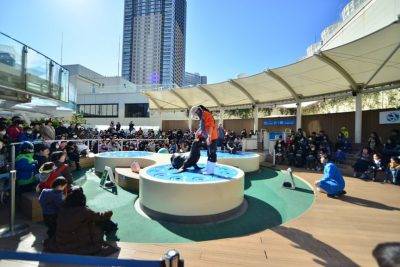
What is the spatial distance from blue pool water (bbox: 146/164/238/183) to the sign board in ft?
28.5

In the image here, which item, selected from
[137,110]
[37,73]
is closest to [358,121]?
[37,73]

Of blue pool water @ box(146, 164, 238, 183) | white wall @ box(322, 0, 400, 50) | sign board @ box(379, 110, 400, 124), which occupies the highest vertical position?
white wall @ box(322, 0, 400, 50)

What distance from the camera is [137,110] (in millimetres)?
33906

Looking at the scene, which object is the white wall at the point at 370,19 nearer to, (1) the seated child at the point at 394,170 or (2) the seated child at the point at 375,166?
(2) the seated child at the point at 375,166

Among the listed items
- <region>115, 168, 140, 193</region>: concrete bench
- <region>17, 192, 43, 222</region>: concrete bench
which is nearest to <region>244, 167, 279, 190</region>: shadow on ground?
<region>115, 168, 140, 193</region>: concrete bench

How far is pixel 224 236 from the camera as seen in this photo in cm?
530

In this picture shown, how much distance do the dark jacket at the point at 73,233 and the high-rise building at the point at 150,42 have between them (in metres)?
78.2

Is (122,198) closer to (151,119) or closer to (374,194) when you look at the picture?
(374,194)

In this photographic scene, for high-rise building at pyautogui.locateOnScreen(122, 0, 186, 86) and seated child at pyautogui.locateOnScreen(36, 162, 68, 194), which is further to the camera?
high-rise building at pyautogui.locateOnScreen(122, 0, 186, 86)

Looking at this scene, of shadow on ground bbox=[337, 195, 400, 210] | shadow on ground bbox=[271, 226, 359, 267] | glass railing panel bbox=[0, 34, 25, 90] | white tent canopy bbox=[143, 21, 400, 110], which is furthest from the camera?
white tent canopy bbox=[143, 21, 400, 110]

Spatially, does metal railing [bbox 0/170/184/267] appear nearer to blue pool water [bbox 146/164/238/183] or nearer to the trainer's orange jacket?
blue pool water [bbox 146/164/238/183]

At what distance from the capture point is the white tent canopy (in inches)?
396

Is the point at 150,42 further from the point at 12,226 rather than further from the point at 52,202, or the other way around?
the point at 52,202

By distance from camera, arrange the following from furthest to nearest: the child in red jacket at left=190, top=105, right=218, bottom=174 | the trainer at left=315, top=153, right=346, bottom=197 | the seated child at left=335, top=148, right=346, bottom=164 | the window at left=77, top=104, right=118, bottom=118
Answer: the window at left=77, top=104, right=118, bottom=118 < the seated child at left=335, top=148, right=346, bottom=164 < the trainer at left=315, top=153, right=346, bottom=197 < the child in red jacket at left=190, top=105, right=218, bottom=174
